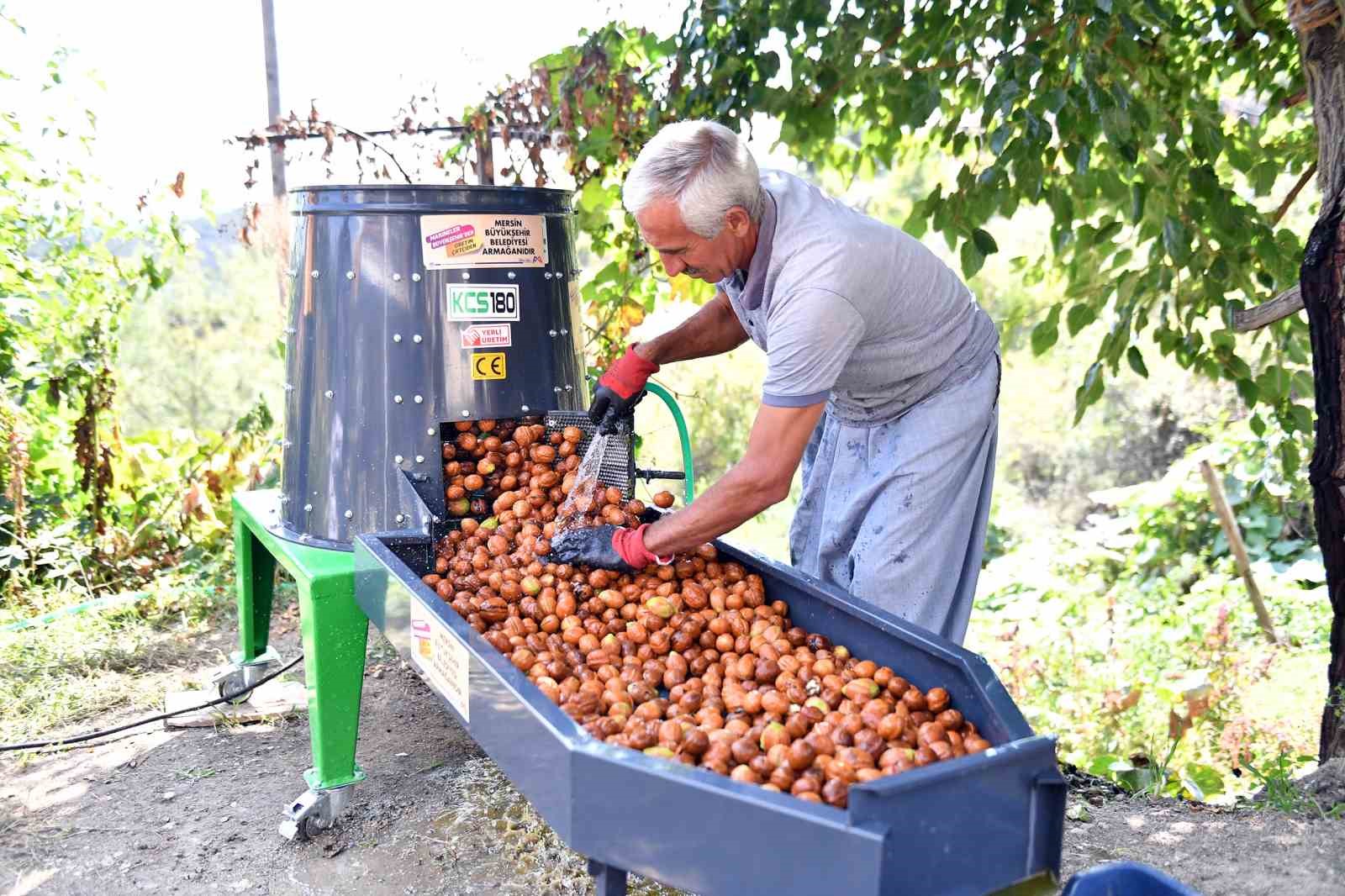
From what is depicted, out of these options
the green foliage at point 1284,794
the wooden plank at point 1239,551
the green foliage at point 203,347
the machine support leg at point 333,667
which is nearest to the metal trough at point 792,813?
the machine support leg at point 333,667

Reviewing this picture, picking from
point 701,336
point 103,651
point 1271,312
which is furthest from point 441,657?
point 103,651

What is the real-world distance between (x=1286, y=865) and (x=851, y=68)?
2703 millimetres

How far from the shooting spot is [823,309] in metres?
2.40

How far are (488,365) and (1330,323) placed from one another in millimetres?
2202

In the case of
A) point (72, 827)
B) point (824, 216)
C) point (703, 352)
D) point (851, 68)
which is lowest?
point (72, 827)

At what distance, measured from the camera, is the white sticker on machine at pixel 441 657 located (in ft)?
6.91

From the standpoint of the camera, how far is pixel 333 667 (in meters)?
2.79

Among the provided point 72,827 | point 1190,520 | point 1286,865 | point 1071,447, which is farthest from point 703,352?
point 1071,447

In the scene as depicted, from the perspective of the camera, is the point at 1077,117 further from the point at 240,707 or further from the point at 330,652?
the point at 240,707

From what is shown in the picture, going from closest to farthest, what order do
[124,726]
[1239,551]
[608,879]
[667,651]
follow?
[608,879] < [667,651] < [124,726] < [1239,551]

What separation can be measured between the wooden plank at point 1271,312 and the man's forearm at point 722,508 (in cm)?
176

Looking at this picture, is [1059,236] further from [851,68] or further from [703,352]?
[703,352]

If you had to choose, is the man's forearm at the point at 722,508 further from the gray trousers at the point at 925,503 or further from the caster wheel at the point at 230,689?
the caster wheel at the point at 230,689

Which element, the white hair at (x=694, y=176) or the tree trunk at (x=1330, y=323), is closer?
the white hair at (x=694, y=176)
